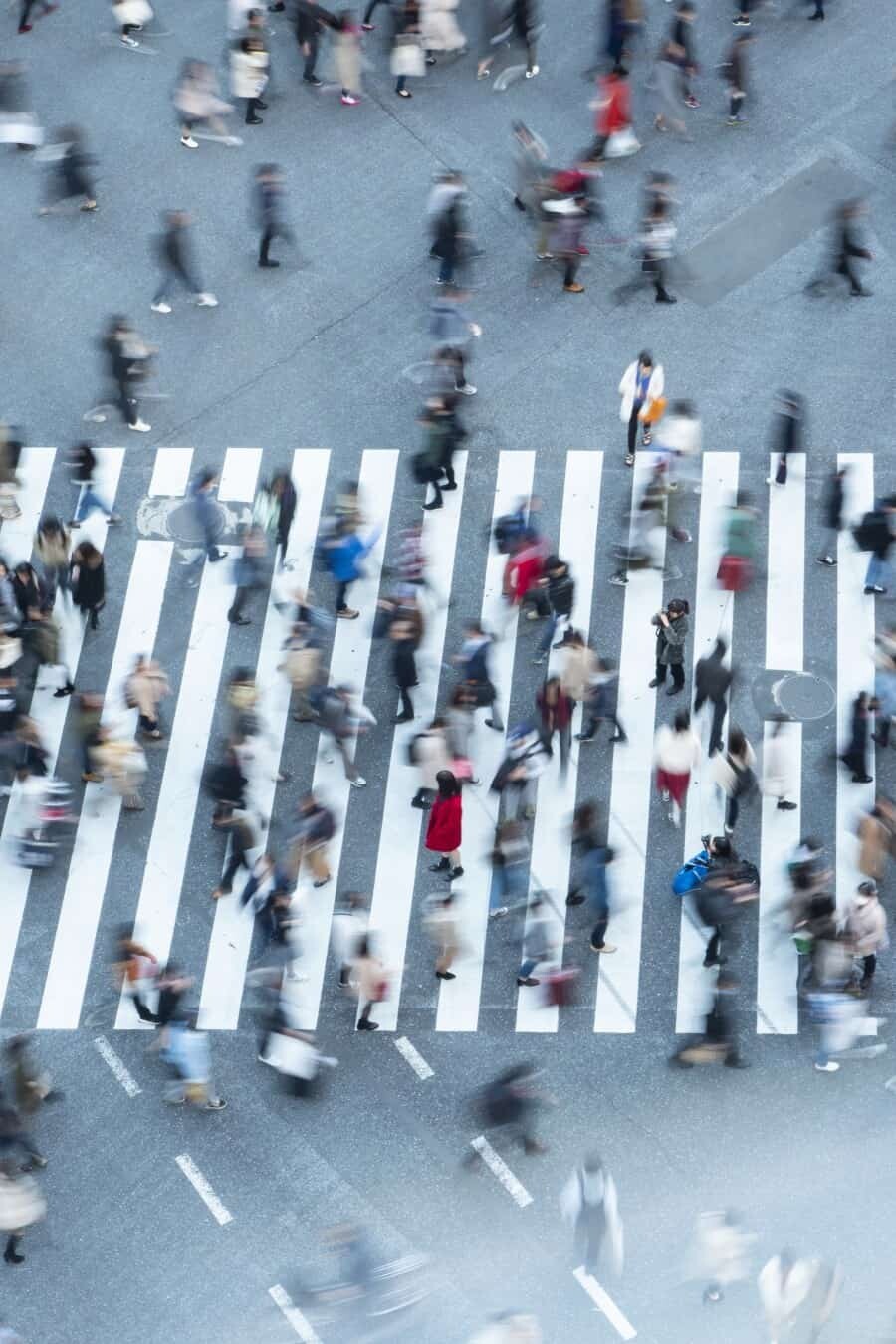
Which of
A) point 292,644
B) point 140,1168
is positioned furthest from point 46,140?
point 140,1168

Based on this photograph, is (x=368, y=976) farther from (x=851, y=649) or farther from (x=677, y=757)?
(x=851, y=649)

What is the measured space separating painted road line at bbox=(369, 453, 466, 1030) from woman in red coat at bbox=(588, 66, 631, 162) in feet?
22.5

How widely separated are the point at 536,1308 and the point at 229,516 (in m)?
11.1

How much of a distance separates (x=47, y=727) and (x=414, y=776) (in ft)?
14.5

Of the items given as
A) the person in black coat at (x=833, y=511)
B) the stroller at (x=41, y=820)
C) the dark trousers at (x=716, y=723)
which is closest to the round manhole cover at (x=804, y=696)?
the dark trousers at (x=716, y=723)

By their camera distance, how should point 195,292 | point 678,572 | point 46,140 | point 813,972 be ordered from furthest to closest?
point 46,140 < point 195,292 < point 678,572 < point 813,972

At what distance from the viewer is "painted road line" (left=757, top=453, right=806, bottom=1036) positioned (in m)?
23.5

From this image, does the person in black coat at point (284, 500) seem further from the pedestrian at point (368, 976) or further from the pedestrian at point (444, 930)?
the pedestrian at point (368, 976)

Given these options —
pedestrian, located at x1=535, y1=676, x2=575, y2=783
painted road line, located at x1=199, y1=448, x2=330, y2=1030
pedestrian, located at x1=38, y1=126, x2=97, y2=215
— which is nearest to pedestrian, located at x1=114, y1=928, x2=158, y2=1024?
painted road line, located at x1=199, y1=448, x2=330, y2=1030

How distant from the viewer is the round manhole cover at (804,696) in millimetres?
25750

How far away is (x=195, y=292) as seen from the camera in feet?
101

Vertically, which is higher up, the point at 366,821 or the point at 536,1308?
the point at 366,821

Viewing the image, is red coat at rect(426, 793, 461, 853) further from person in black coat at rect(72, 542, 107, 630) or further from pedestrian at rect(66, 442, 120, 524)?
pedestrian at rect(66, 442, 120, 524)

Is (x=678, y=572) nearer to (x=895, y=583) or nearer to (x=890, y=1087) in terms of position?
(x=895, y=583)
